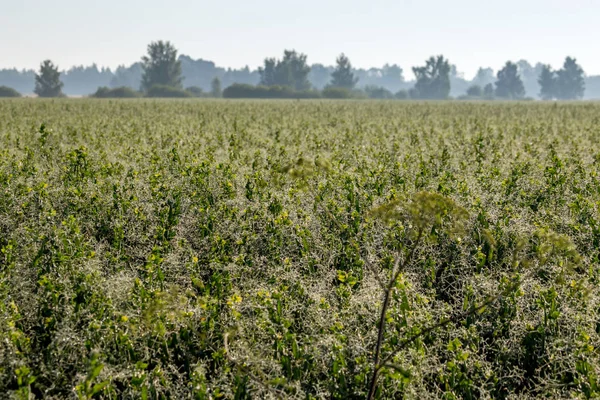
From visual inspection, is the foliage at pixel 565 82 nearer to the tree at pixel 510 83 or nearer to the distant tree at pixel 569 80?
the distant tree at pixel 569 80

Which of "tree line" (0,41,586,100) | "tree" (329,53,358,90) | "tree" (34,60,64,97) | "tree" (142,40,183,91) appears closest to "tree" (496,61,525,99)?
"tree line" (0,41,586,100)

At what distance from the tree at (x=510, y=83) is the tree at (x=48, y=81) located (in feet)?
315

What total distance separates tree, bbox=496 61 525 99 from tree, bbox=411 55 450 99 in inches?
655

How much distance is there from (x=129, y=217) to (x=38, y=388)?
3.02 metres

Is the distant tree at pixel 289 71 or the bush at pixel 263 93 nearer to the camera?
the bush at pixel 263 93

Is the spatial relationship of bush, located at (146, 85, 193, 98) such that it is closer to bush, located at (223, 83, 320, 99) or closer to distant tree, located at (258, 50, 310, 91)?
bush, located at (223, 83, 320, 99)

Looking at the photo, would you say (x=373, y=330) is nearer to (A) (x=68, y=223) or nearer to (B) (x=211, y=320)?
(B) (x=211, y=320)

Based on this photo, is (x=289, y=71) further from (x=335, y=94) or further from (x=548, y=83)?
(x=548, y=83)

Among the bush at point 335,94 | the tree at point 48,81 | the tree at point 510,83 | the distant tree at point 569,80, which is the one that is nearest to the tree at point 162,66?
the tree at point 48,81

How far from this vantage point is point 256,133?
15.1 m

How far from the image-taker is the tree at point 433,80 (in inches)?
4464

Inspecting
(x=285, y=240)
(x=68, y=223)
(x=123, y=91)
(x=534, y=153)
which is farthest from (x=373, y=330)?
(x=123, y=91)

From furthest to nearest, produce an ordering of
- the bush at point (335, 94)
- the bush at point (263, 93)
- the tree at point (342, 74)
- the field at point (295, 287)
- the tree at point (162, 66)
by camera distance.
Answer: the tree at point (342, 74)
the tree at point (162, 66)
the bush at point (335, 94)
the bush at point (263, 93)
the field at point (295, 287)

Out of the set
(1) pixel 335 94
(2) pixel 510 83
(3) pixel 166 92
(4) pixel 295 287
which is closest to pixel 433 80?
(2) pixel 510 83
